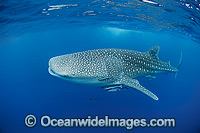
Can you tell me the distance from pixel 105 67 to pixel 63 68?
50.5 inches

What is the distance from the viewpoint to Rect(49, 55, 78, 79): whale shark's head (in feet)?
11.5

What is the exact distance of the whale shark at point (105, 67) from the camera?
3.70m

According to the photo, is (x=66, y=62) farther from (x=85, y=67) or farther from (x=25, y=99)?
(x=25, y=99)

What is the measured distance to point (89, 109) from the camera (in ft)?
43.3

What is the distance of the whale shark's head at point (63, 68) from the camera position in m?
3.51

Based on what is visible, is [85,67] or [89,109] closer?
[85,67]

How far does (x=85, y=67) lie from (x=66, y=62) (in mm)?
524

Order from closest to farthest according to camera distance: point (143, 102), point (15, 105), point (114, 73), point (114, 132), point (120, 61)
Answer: point (114, 73) → point (120, 61) → point (114, 132) → point (143, 102) → point (15, 105)

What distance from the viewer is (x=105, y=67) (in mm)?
4273

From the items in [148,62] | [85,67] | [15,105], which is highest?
[85,67]

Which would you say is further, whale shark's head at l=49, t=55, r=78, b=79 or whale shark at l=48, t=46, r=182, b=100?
whale shark at l=48, t=46, r=182, b=100

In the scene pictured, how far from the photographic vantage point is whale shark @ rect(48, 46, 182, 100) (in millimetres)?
3699

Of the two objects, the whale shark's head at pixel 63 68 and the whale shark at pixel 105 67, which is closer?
the whale shark's head at pixel 63 68

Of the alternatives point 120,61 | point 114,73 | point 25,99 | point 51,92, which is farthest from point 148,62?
point 25,99
